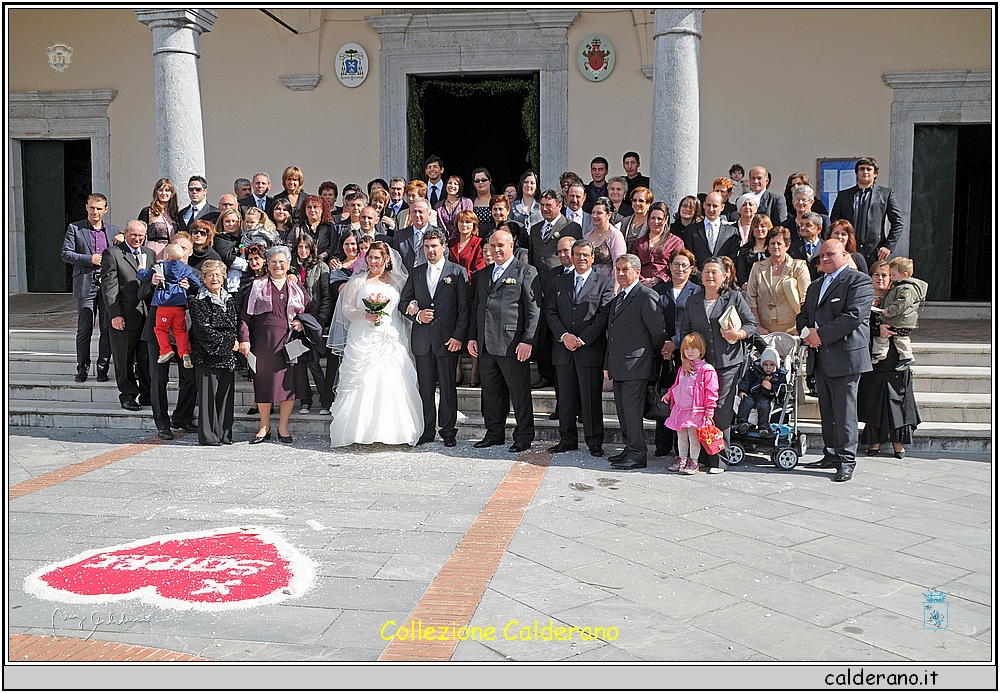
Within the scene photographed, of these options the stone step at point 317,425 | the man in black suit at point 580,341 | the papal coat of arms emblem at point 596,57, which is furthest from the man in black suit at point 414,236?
the papal coat of arms emblem at point 596,57

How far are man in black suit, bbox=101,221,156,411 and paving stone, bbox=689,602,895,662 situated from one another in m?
6.48

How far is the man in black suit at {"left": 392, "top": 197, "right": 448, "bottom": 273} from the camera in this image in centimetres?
860

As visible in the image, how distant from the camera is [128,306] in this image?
8.80 metres

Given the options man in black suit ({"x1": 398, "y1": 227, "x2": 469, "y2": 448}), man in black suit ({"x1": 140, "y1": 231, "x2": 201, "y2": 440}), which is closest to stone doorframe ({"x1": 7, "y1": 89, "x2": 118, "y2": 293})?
man in black suit ({"x1": 140, "y1": 231, "x2": 201, "y2": 440})

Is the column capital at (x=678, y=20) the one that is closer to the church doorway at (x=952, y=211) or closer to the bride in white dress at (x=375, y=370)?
the bride in white dress at (x=375, y=370)

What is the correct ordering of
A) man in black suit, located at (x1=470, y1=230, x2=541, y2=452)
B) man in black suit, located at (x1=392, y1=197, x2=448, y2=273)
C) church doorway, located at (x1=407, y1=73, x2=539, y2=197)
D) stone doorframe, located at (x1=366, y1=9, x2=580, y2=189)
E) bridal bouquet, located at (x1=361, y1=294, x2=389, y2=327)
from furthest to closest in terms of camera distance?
church doorway, located at (x1=407, y1=73, x2=539, y2=197) → stone doorframe, located at (x1=366, y1=9, x2=580, y2=189) → man in black suit, located at (x1=392, y1=197, x2=448, y2=273) → bridal bouquet, located at (x1=361, y1=294, x2=389, y2=327) → man in black suit, located at (x1=470, y1=230, x2=541, y2=452)

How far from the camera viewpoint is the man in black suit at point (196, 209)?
31.4ft

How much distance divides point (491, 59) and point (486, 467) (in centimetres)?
761

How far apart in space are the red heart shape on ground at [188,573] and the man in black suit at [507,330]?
2880 mm

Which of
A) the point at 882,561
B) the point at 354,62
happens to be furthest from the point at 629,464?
the point at 354,62

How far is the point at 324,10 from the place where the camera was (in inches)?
519

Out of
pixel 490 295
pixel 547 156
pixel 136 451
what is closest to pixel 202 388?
pixel 136 451

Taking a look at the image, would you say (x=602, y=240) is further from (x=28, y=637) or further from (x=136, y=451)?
(x=28, y=637)
